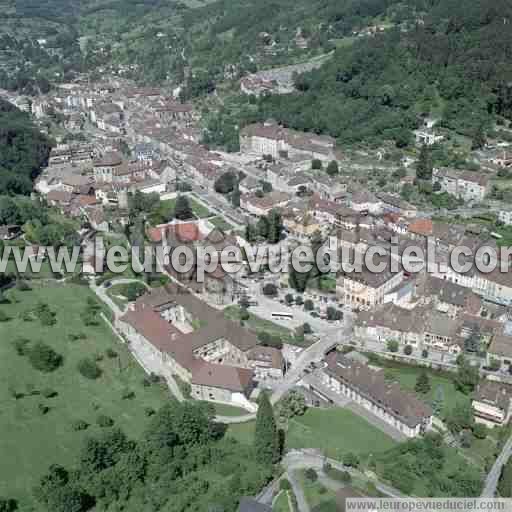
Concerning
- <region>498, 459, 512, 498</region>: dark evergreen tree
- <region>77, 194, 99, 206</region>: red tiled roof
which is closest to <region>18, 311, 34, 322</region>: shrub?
<region>77, 194, 99, 206</region>: red tiled roof

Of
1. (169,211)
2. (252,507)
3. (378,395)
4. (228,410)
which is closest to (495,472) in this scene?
(378,395)

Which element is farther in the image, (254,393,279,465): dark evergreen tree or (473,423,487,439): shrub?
(473,423,487,439): shrub

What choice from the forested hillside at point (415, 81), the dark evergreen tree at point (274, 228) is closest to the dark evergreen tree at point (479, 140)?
the forested hillside at point (415, 81)

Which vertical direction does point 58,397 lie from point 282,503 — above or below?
above

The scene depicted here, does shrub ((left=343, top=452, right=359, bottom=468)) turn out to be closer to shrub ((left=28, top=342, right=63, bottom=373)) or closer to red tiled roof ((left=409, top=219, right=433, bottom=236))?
shrub ((left=28, top=342, right=63, bottom=373))

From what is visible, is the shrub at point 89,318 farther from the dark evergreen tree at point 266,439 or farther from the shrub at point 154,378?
the dark evergreen tree at point 266,439

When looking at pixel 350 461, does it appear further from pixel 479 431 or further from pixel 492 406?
pixel 492 406

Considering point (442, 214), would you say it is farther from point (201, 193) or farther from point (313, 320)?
point (201, 193)
